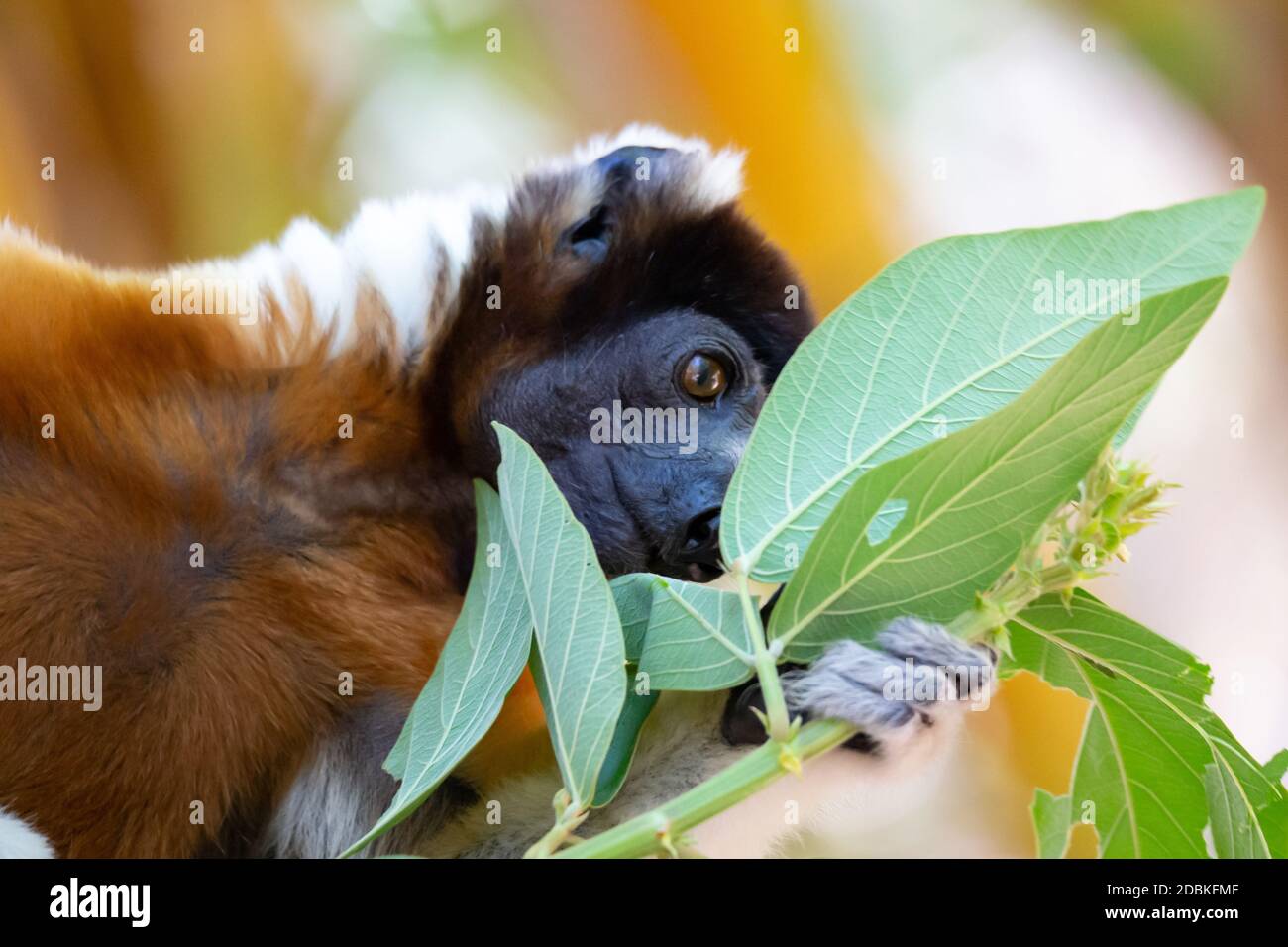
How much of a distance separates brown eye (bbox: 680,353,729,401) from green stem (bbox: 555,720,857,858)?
3.18 feet

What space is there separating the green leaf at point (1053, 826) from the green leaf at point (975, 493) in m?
0.27

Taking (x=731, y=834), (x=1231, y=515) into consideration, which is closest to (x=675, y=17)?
(x=1231, y=515)

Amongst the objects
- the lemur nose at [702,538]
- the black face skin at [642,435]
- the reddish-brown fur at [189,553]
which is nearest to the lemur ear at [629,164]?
the black face skin at [642,435]

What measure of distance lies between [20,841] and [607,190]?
1.24m

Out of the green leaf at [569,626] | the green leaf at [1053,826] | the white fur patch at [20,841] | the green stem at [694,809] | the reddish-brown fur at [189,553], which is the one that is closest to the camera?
the green stem at [694,809]

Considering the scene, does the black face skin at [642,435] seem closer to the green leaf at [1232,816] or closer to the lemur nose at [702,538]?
the lemur nose at [702,538]

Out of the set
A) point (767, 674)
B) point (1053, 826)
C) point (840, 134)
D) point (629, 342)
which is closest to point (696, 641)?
point (767, 674)

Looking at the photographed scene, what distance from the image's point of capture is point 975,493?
2.85 feet

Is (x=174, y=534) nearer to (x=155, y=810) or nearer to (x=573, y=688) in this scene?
(x=155, y=810)

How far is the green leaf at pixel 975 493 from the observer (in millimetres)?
806

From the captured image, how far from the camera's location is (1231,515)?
2.81 metres

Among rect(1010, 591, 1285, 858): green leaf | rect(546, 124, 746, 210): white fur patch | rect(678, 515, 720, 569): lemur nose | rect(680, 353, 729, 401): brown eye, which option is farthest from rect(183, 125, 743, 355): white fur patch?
rect(1010, 591, 1285, 858): green leaf

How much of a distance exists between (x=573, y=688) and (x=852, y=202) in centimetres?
257

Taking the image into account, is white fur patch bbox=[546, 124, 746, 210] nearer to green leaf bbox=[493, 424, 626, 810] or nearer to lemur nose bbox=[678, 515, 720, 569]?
lemur nose bbox=[678, 515, 720, 569]
